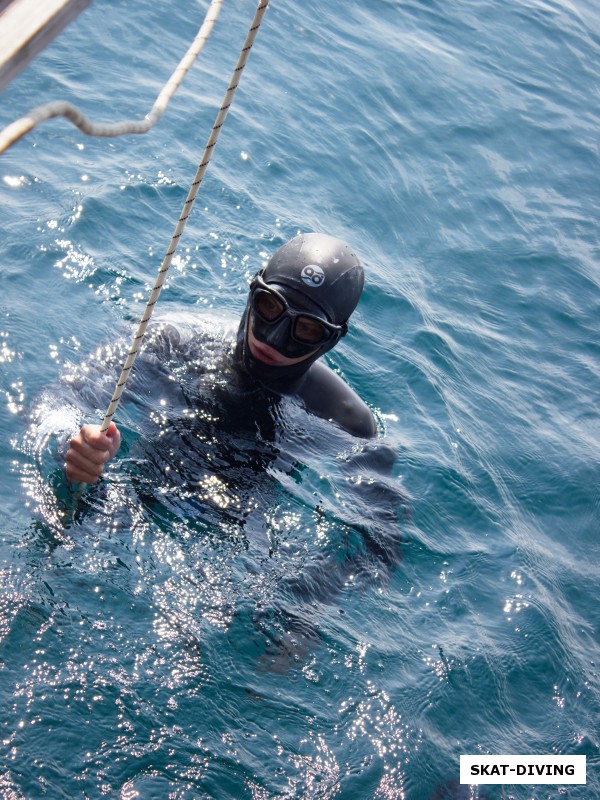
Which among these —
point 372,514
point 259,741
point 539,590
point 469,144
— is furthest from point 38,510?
point 469,144

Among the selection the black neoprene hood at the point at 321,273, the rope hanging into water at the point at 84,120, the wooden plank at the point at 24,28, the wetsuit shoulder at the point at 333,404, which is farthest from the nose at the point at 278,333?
the wooden plank at the point at 24,28

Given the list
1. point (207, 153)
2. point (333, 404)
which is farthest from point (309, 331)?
point (207, 153)

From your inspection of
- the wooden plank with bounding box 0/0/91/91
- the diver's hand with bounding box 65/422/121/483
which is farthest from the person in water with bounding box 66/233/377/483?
the wooden plank with bounding box 0/0/91/91

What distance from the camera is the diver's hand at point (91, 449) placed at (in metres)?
3.18

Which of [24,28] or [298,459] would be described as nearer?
[24,28]

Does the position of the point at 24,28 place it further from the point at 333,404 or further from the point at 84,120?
the point at 333,404

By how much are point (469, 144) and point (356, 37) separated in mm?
2019

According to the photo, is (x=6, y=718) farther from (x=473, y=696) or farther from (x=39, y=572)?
(x=473, y=696)

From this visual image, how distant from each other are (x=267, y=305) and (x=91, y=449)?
1.39 m

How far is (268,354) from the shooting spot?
4414mm

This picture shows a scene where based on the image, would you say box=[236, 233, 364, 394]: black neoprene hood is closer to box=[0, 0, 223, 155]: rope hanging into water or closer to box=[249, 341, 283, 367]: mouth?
box=[249, 341, 283, 367]: mouth

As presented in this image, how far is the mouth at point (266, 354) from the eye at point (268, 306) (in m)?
0.16

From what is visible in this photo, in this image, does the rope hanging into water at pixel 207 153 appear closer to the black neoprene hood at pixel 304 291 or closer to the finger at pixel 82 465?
the finger at pixel 82 465

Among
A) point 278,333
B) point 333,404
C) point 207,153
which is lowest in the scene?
point 333,404
